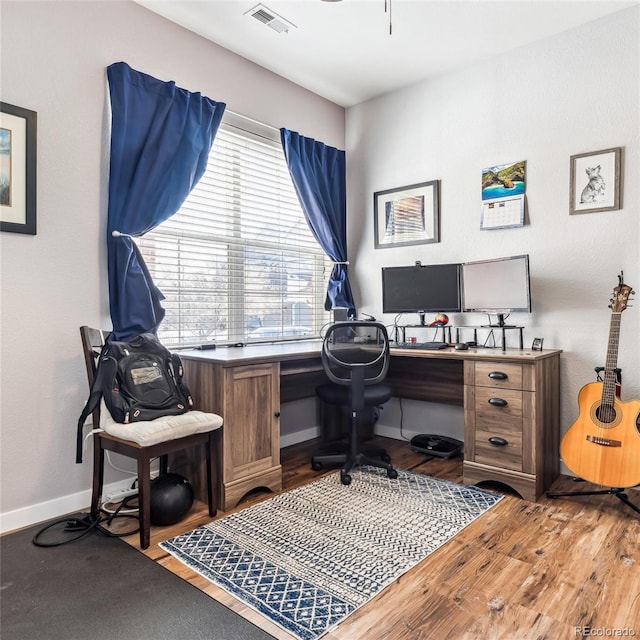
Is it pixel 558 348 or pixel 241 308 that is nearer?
pixel 558 348

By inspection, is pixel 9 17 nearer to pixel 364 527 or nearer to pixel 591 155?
pixel 364 527

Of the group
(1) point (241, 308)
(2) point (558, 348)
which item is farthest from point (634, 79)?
(1) point (241, 308)

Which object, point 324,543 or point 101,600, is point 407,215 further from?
point 101,600

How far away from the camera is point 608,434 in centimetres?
240

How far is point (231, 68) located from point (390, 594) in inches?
128

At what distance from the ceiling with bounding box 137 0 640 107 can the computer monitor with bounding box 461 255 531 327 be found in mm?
1447

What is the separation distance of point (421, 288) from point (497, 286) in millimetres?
567

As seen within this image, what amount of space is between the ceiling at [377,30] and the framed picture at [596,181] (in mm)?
837

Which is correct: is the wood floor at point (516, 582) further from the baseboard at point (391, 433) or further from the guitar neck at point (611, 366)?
the baseboard at point (391, 433)

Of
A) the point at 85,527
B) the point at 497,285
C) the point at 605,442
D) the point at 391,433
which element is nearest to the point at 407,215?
the point at 497,285

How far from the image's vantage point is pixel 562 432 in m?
3.02

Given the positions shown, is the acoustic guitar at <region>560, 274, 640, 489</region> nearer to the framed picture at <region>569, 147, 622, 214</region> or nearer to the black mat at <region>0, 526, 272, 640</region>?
the framed picture at <region>569, 147, 622, 214</region>

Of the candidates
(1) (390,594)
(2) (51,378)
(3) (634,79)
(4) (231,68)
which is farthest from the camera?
(4) (231,68)

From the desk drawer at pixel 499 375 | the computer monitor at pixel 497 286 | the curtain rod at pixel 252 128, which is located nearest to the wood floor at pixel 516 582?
the desk drawer at pixel 499 375
